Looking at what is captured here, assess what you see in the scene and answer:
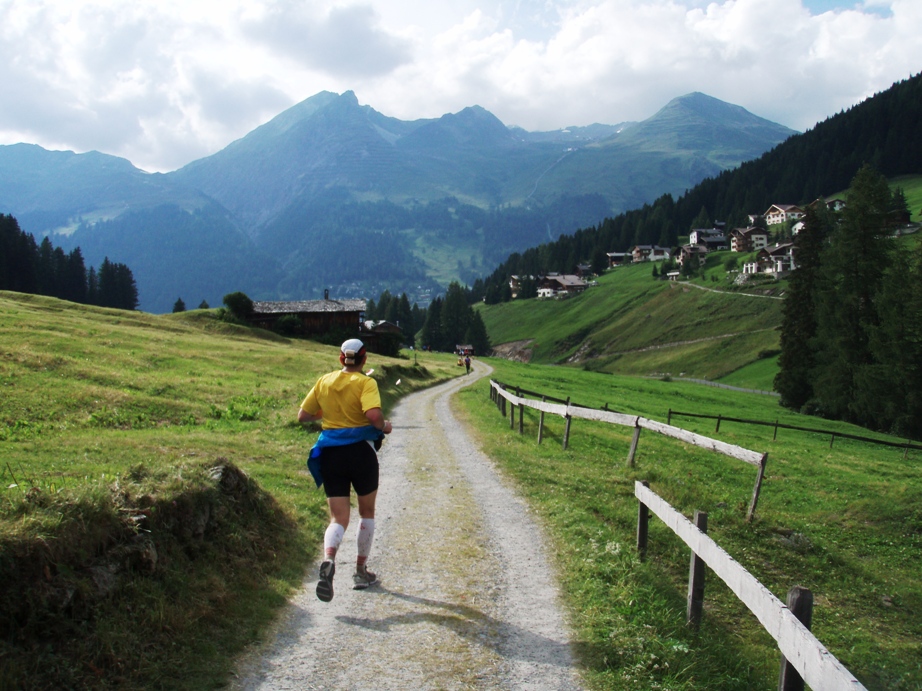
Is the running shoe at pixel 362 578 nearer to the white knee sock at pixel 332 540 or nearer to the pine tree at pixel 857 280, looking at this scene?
the white knee sock at pixel 332 540

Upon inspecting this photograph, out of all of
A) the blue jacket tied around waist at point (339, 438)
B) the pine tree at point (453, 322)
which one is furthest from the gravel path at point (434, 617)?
the pine tree at point (453, 322)

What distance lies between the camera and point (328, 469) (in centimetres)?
786

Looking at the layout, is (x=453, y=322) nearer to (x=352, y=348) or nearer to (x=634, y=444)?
(x=634, y=444)

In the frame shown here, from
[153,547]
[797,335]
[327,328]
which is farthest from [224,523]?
[327,328]

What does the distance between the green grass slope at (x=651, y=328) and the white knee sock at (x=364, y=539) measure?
101 meters

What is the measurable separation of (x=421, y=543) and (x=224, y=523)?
3135 millimetres

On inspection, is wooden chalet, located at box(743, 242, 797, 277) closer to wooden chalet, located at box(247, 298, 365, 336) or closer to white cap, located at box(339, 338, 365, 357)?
wooden chalet, located at box(247, 298, 365, 336)

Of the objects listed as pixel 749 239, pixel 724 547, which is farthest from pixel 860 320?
pixel 749 239

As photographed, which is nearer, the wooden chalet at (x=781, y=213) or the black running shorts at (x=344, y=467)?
the black running shorts at (x=344, y=467)

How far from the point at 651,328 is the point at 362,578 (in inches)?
5389

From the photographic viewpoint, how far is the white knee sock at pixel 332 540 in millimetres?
7500

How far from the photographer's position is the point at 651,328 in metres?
138

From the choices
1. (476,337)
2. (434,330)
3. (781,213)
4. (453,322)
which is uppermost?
(781,213)

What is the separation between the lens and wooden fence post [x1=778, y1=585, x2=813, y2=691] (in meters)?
4.66
